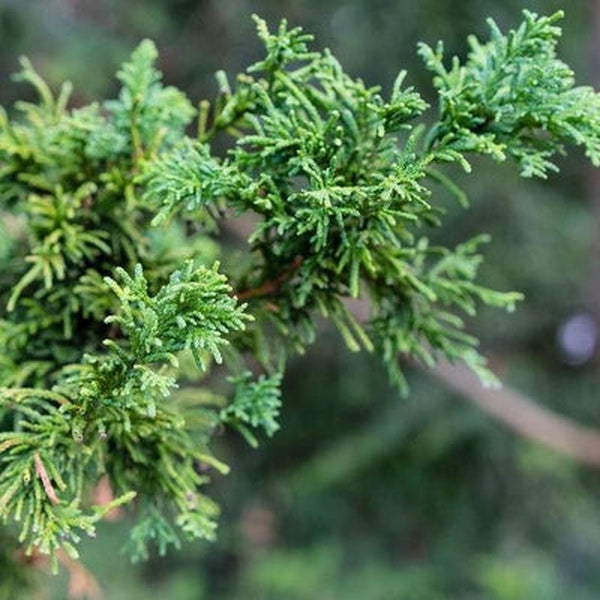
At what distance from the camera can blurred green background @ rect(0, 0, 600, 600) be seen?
16.6 ft

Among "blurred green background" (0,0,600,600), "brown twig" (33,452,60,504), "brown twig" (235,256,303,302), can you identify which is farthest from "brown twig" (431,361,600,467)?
"brown twig" (33,452,60,504)

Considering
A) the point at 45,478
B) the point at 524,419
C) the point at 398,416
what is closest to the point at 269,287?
the point at 45,478

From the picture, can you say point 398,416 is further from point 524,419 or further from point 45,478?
point 45,478

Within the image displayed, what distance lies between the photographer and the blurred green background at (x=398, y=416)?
5074mm

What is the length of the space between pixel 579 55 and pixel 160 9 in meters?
2.71

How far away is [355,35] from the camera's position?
605cm

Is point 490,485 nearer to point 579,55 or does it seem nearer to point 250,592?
point 250,592

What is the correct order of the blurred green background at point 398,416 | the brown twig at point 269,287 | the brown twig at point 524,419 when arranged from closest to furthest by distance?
the brown twig at point 269,287 → the brown twig at point 524,419 → the blurred green background at point 398,416

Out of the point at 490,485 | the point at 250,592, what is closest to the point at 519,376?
the point at 490,485

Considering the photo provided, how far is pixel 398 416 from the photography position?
17.3ft

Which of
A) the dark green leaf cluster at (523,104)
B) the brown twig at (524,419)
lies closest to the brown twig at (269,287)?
the dark green leaf cluster at (523,104)

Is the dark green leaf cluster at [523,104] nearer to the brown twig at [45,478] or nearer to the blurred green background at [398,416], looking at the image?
the brown twig at [45,478]

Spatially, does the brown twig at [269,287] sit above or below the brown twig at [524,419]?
above

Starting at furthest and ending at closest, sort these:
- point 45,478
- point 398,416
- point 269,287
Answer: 1. point 398,416
2. point 269,287
3. point 45,478
